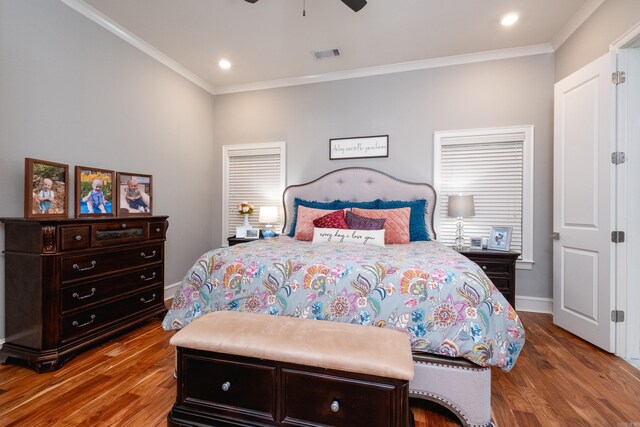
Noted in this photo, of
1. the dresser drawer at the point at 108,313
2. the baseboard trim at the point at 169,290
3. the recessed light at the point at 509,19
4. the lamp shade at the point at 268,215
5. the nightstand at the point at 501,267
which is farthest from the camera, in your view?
the lamp shade at the point at 268,215

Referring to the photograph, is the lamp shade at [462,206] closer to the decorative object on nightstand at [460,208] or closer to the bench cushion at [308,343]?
the decorative object on nightstand at [460,208]

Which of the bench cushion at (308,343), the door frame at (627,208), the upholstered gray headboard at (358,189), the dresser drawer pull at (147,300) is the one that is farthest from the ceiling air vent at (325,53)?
the dresser drawer pull at (147,300)

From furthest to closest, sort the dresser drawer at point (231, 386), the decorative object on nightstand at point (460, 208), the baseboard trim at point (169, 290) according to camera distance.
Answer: the baseboard trim at point (169, 290)
the decorative object on nightstand at point (460, 208)
the dresser drawer at point (231, 386)

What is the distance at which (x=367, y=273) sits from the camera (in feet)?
5.52

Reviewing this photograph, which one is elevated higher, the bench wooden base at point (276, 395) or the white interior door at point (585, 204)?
the white interior door at point (585, 204)

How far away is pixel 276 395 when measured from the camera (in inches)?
51.7

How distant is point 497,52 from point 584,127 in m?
1.36

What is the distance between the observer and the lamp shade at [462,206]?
3152 mm

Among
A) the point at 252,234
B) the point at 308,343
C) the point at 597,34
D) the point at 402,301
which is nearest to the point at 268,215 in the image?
the point at 252,234

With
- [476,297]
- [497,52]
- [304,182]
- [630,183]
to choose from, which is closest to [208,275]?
[476,297]

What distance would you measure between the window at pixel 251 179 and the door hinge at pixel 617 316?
3440 millimetres

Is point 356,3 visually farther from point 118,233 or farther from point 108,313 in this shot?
point 108,313

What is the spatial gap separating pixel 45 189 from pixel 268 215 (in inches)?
86.0

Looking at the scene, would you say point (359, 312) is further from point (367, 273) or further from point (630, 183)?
point (630, 183)
